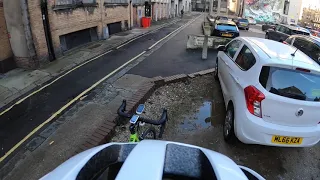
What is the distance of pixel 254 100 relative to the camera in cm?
388

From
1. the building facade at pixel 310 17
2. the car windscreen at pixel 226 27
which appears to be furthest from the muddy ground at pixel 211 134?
the building facade at pixel 310 17

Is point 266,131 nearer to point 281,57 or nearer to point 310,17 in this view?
point 281,57

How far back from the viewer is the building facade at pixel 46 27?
8.09 m

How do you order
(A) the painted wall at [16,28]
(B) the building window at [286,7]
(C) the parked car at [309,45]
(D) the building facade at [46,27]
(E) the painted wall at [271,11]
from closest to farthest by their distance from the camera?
(A) the painted wall at [16,28] < (D) the building facade at [46,27] < (C) the parked car at [309,45] < (E) the painted wall at [271,11] < (B) the building window at [286,7]

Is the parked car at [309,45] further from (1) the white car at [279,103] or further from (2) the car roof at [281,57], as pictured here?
(1) the white car at [279,103]

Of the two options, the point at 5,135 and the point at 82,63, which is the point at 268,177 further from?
the point at 82,63

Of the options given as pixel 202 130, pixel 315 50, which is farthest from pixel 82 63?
pixel 315 50

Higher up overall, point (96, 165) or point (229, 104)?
point (96, 165)

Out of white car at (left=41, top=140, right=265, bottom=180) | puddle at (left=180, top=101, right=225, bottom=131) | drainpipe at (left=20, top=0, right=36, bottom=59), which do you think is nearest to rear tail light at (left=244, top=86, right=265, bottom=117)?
puddle at (left=180, top=101, right=225, bottom=131)

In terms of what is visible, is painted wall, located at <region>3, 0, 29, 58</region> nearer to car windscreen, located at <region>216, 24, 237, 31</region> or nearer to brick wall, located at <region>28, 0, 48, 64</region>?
brick wall, located at <region>28, 0, 48, 64</region>

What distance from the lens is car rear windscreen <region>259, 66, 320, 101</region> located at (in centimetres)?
382

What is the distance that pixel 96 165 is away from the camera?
6.44 feet

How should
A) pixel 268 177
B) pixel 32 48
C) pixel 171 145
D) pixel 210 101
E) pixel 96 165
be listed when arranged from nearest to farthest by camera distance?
pixel 96 165 < pixel 171 145 < pixel 268 177 < pixel 210 101 < pixel 32 48

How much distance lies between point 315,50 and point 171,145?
975 centimetres
